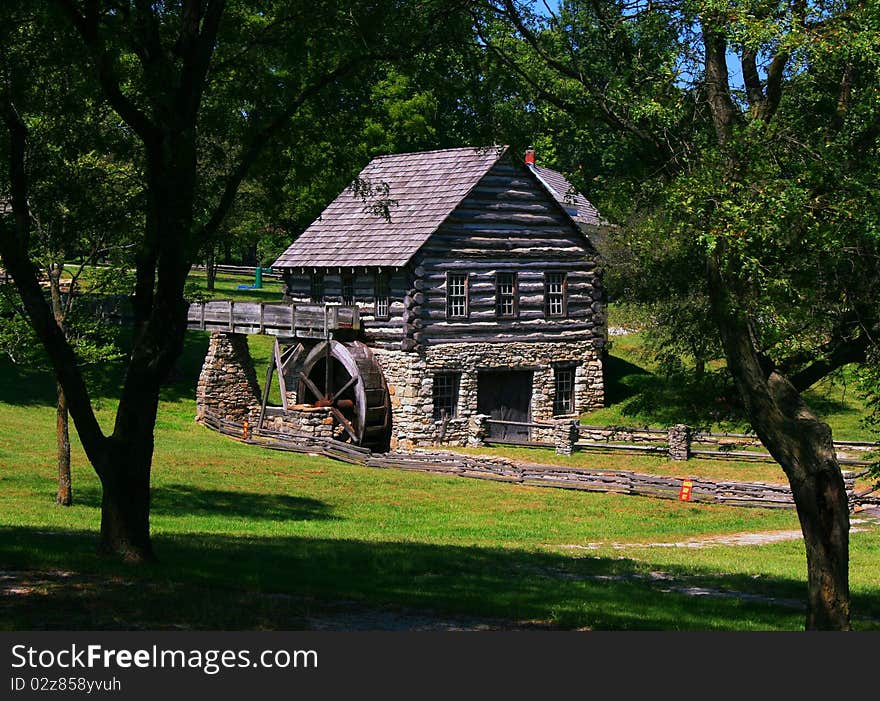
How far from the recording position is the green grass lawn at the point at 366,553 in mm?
12562

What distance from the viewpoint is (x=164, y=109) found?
1373 centimetres

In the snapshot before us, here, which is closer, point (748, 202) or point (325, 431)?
point (748, 202)

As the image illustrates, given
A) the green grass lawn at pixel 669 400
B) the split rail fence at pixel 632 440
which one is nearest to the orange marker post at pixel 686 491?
the green grass lawn at pixel 669 400

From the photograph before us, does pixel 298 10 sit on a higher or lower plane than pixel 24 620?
higher

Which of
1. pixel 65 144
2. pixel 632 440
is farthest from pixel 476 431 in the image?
pixel 65 144

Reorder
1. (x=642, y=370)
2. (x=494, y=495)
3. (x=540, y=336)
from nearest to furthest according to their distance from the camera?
(x=494, y=495) < (x=540, y=336) < (x=642, y=370)

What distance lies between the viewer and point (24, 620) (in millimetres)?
10781


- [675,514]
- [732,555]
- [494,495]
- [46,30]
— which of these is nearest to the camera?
[46,30]

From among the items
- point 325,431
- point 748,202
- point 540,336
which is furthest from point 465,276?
point 748,202

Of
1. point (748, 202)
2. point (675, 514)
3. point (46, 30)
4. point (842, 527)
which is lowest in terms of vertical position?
point (675, 514)

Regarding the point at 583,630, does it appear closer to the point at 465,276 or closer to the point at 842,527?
the point at 842,527

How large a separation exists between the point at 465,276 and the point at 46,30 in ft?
88.8

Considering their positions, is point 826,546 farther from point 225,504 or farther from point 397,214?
point 397,214

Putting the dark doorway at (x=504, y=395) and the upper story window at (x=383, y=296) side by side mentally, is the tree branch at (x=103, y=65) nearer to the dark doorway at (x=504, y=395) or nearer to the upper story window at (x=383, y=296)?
the upper story window at (x=383, y=296)
